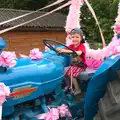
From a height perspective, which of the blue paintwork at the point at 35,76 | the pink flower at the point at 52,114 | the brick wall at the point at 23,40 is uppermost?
the brick wall at the point at 23,40

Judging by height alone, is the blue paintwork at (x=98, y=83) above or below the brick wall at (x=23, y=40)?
below

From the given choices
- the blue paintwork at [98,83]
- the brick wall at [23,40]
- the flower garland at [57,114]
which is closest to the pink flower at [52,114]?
the flower garland at [57,114]

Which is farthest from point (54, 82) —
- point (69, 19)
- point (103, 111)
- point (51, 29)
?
point (51, 29)

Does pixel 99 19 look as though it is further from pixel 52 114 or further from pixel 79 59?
pixel 52 114

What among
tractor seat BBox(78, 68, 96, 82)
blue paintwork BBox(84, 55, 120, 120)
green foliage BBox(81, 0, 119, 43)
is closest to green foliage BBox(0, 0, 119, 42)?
green foliage BBox(81, 0, 119, 43)

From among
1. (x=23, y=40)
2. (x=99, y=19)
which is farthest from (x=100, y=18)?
(x=23, y=40)

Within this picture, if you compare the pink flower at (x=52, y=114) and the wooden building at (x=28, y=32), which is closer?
the pink flower at (x=52, y=114)

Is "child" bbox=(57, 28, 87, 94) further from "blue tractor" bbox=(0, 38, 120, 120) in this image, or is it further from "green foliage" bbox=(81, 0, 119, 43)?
"green foliage" bbox=(81, 0, 119, 43)

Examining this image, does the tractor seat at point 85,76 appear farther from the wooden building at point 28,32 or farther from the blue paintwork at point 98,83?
the wooden building at point 28,32

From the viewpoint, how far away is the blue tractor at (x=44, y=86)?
2326mm

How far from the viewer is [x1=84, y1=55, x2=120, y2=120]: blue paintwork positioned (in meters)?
2.34

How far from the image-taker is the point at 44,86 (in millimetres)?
2566

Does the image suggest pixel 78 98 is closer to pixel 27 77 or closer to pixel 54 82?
pixel 54 82

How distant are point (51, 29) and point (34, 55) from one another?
12.0m
